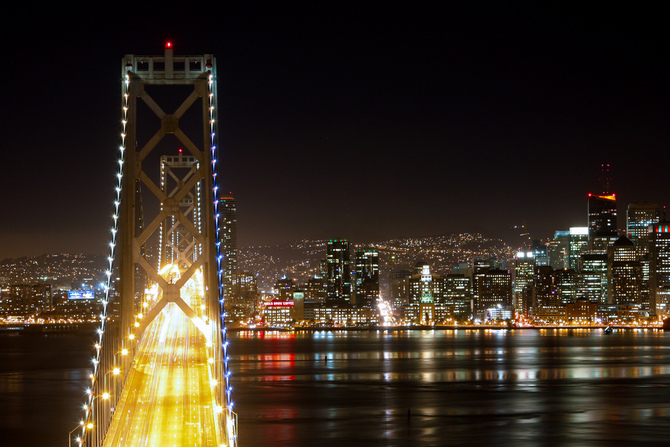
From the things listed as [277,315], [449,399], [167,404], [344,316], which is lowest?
[449,399]

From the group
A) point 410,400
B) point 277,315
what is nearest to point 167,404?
point 410,400

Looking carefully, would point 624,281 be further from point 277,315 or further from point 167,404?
point 167,404

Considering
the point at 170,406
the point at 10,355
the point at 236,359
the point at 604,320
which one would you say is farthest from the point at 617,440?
the point at 604,320

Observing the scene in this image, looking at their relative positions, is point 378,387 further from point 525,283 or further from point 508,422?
point 525,283

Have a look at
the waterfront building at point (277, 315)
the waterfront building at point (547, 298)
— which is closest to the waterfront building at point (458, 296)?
the waterfront building at point (547, 298)

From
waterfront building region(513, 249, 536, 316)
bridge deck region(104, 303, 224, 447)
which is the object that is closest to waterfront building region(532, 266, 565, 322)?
waterfront building region(513, 249, 536, 316)

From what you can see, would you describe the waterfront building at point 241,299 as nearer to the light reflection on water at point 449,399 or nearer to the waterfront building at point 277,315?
the waterfront building at point 277,315
